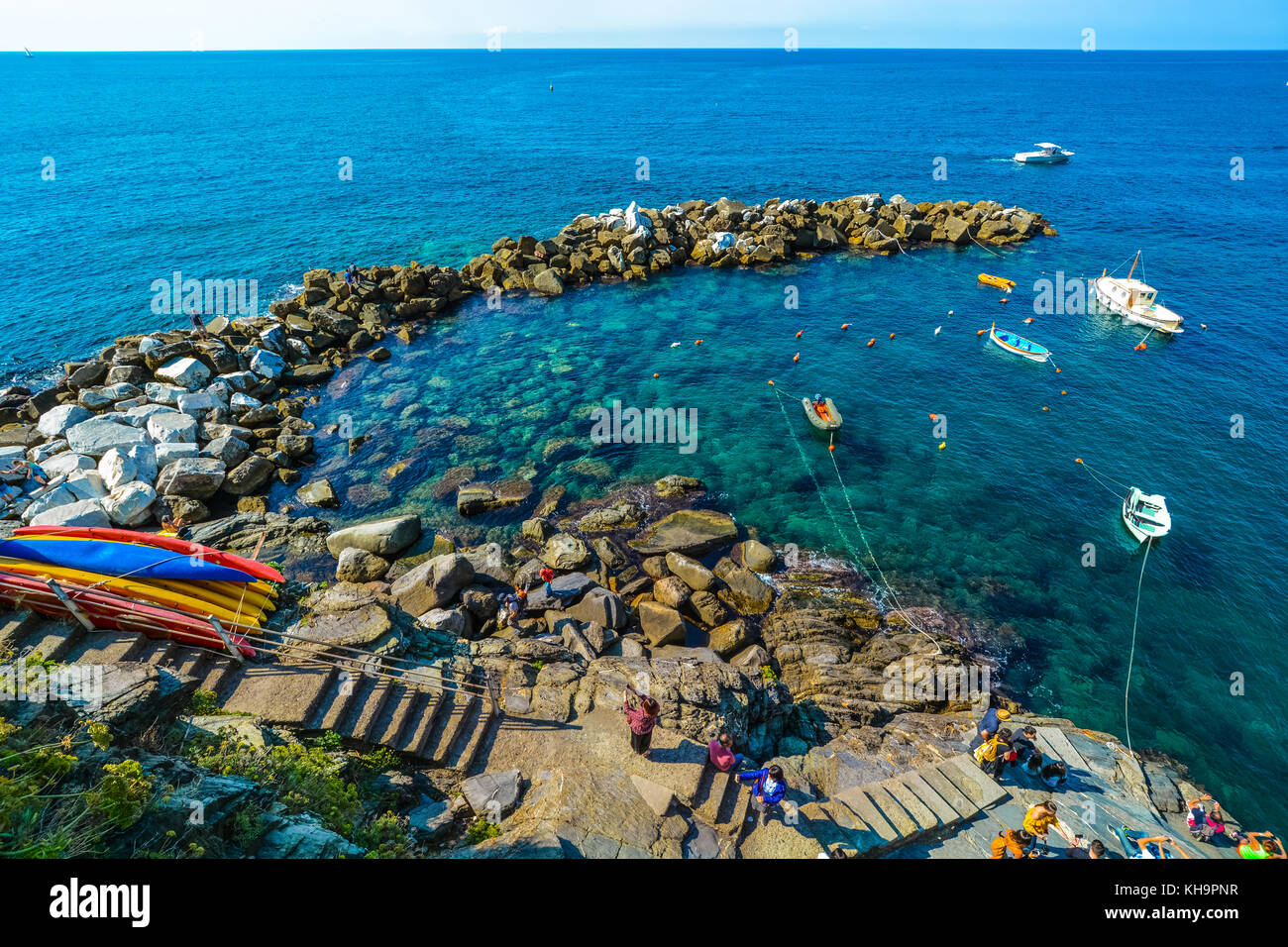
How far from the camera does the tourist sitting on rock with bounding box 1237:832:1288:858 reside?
1427cm

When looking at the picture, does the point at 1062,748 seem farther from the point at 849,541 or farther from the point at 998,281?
the point at 998,281

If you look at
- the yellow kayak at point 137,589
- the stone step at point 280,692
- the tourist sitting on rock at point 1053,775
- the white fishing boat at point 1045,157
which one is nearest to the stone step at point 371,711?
the stone step at point 280,692

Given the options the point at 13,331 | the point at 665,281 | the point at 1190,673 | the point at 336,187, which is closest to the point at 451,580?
the point at 1190,673

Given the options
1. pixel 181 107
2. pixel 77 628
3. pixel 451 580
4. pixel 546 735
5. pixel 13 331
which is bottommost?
pixel 546 735

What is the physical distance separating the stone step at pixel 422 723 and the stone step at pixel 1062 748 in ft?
59.8

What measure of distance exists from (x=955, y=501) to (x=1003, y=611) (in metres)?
7.25

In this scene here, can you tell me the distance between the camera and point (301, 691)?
14.6 meters

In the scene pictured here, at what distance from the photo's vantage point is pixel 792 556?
26.2m

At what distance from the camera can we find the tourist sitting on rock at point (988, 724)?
17.1 meters

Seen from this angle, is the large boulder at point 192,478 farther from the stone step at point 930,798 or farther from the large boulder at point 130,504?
the stone step at point 930,798

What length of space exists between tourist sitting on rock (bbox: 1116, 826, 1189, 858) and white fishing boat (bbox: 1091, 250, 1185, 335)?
44936 millimetres

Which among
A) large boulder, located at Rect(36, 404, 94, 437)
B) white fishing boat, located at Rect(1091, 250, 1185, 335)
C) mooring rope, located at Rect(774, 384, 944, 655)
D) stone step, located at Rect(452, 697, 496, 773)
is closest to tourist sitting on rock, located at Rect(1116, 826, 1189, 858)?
mooring rope, located at Rect(774, 384, 944, 655)

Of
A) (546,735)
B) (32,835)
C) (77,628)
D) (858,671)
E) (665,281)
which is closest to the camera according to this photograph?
(32,835)
